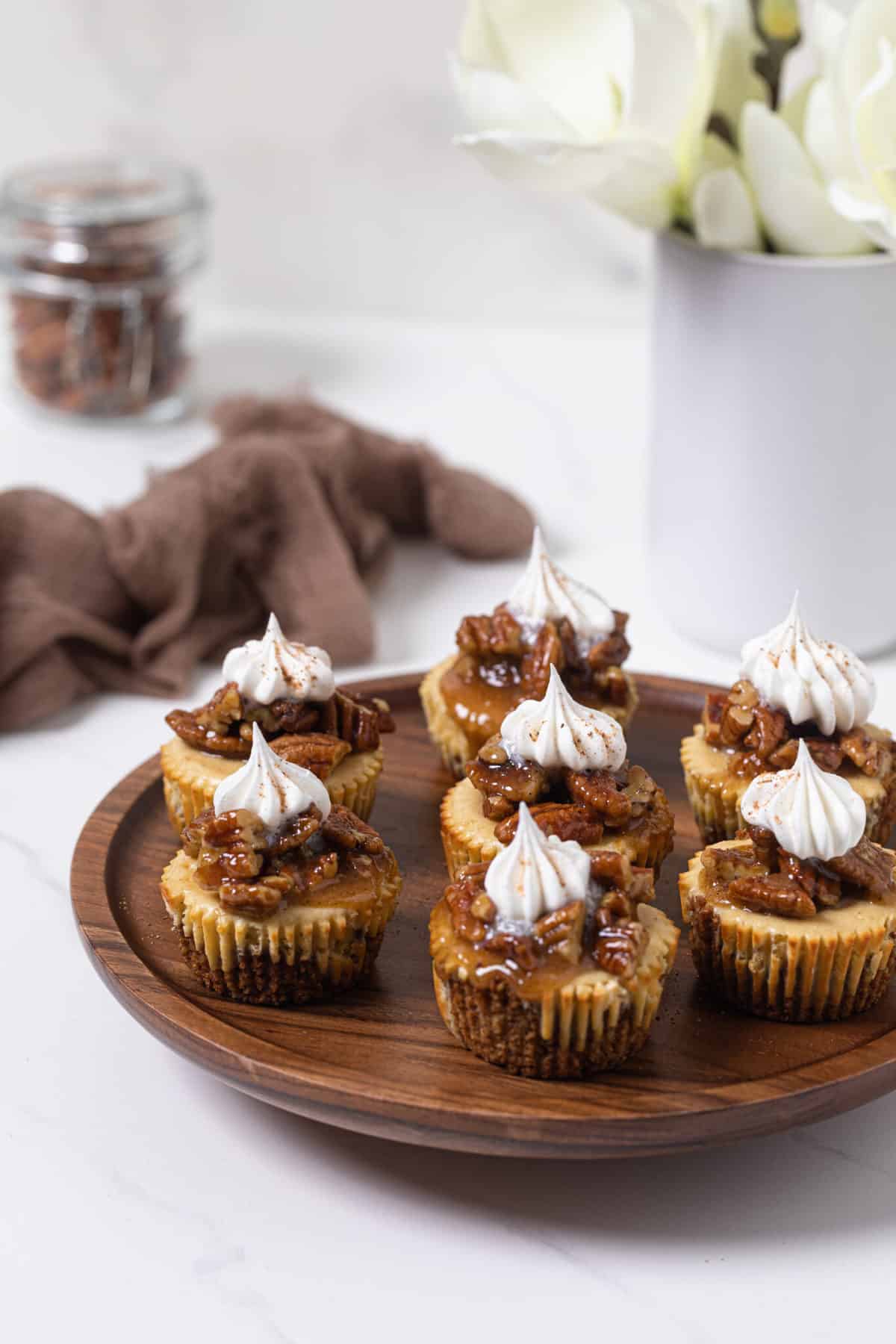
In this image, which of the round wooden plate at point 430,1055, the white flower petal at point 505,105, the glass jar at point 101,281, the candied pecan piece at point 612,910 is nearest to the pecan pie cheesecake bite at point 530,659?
the round wooden plate at point 430,1055

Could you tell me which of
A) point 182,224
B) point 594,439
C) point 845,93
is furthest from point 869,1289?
point 182,224

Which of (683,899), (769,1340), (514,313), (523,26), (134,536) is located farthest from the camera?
(514,313)

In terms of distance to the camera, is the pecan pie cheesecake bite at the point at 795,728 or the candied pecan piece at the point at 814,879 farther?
the pecan pie cheesecake bite at the point at 795,728

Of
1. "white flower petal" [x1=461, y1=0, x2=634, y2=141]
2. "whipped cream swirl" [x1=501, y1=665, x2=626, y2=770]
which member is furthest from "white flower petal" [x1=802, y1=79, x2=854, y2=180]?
"whipped cream swirl" [x1=501, y1=665, x2=626, y2=770]

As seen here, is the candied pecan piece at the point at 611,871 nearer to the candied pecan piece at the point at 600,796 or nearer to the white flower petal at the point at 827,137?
the candied pecan piece at the point at 600,796

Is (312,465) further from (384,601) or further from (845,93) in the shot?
(845,93)

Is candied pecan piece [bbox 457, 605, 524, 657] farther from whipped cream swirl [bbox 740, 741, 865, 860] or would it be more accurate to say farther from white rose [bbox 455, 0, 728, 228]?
white rose [bbox 455, 0, 728, 228]
